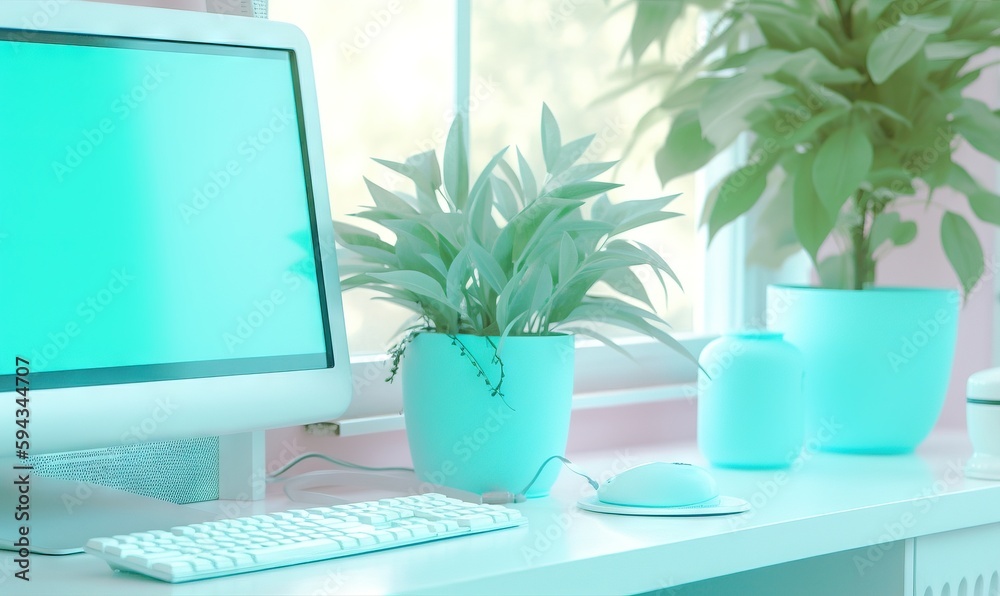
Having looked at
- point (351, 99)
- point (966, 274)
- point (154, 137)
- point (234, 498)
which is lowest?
point (234, 498)

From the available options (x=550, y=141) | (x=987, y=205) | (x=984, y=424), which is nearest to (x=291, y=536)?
(x=550, y=141)

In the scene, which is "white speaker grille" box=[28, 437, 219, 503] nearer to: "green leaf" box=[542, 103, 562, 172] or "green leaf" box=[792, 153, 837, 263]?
"green leaf" box=[542, 103, 562, 172]

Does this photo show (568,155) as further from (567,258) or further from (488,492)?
(488,492)

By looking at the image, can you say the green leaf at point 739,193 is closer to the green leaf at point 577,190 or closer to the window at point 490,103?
the window at point 490,103

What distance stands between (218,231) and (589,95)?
84cm

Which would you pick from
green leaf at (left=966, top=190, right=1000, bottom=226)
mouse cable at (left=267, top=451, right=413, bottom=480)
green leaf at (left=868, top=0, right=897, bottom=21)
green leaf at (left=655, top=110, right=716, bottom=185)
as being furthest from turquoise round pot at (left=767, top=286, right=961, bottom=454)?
mouse cable at (left=267, top=451, right=413, bottom=480)

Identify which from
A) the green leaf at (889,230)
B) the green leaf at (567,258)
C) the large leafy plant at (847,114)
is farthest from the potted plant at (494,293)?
the green leaf at (889,230)

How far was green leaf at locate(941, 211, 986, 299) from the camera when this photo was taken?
142 cm

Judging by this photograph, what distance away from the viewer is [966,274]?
141 centimetres

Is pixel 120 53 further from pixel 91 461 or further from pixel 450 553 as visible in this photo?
pixel 450 553

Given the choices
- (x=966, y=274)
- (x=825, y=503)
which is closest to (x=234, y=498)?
(x=825, y=503)

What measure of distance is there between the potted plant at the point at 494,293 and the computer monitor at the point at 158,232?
9 cm

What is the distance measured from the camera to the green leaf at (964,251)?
1.42m

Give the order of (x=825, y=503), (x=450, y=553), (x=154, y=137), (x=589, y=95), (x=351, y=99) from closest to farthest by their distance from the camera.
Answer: (x=450, y=553) < (x=154, y=137) < (x=825, y=503) < (x=351, y=99) < (x=589, y=95)
